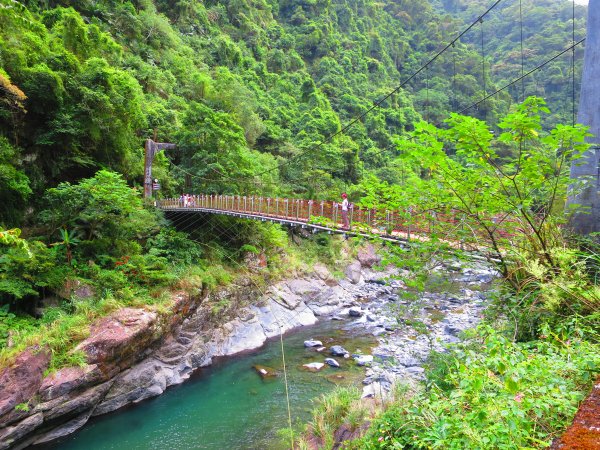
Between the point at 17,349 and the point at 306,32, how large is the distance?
124 ft

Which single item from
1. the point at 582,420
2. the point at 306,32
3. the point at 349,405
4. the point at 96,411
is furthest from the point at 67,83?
the point at 306,32

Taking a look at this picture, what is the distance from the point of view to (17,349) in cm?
589

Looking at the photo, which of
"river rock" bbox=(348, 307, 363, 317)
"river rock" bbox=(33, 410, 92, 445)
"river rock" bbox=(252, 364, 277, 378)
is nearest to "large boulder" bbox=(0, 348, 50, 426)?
"river rock" bbox=(33, 410, 92, 445)

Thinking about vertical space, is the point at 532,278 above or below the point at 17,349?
above

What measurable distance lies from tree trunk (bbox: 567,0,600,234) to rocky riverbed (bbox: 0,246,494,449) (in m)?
1.05

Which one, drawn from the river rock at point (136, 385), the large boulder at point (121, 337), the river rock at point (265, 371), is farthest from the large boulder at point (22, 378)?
the river rock at point (265, 371)

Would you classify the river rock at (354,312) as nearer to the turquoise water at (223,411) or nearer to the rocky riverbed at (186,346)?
the rocky riverbed at (186,346)

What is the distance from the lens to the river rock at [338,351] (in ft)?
28.7

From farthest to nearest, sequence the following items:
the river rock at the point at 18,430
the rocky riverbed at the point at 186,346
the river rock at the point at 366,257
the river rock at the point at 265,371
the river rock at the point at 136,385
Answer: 1. the river rock at the point at 366,257
2. the river rock at the point at 265,371
3. the river rock at the point at 136,385
4. the rocky riverbed at the point at 186,346
5. the river rock at the point at 18,430

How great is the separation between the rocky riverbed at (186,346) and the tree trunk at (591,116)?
1051 millimetres

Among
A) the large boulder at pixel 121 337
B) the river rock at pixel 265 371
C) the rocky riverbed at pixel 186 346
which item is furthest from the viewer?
the river rock at pixel 265 371

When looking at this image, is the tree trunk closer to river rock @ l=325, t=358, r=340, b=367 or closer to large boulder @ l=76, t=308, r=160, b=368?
Result: river rock @ l=325, t=358, r=340, b=367

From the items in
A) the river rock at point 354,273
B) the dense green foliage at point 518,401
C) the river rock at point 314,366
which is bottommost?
the river rock at point 314,366

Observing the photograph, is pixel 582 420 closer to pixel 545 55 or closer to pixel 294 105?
pixel 294 105
